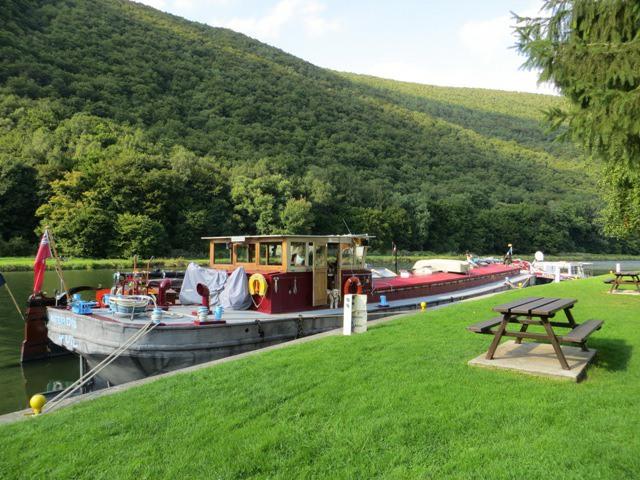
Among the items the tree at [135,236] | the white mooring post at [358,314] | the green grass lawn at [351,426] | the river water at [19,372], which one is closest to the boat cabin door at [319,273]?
the white mooring post at [358,314]

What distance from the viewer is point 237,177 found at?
69312mm

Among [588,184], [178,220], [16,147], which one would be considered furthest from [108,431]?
[588,184]

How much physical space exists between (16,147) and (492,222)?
262 feet

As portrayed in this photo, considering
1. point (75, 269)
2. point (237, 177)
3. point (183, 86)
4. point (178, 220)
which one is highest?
point (183, 86)

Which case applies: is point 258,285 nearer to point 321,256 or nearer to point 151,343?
point 321,256

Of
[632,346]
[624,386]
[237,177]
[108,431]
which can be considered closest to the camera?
[108,431]

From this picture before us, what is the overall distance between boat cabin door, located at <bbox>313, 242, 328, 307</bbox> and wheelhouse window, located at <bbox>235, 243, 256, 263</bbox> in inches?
68.3

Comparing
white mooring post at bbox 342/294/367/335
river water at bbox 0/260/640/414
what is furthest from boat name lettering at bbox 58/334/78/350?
white mooring post at bbox 342/294/367/335

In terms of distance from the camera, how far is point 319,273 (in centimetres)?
1378

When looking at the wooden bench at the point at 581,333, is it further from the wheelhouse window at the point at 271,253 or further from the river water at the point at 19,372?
the river water at the point at 19,372

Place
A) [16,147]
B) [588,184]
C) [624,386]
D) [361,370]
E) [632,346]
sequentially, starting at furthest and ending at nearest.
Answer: [588,184] < [16,147] < [632,346] < [361,370] < [624,386]

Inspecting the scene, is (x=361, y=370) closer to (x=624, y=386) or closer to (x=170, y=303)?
(x=624, y=386)

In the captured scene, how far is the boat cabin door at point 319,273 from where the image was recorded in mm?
13586

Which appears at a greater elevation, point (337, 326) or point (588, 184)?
point (588, 184)
